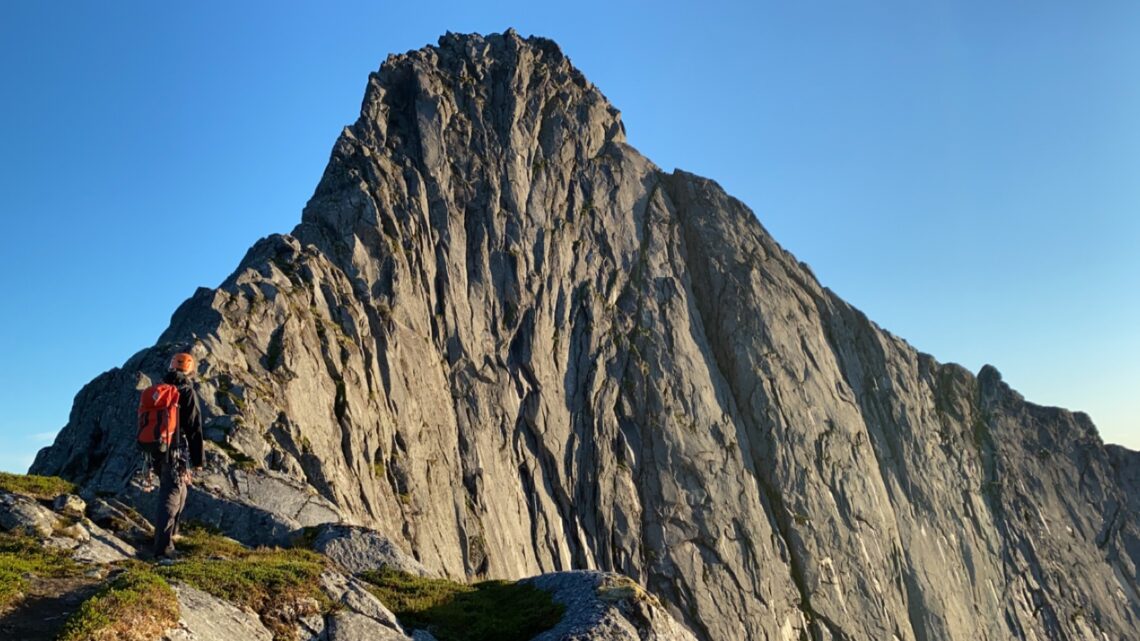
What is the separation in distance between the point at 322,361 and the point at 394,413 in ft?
22.6

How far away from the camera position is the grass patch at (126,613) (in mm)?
12969

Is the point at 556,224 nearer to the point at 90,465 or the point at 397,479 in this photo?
the point at 397,479

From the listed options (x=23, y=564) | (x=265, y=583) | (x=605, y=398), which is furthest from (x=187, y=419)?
(x=605, y=398)

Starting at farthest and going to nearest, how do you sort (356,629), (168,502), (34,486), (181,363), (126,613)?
1. (34,486)
2. (181,363)
3. (168,502)
4. (356,629)
5. (126,613)

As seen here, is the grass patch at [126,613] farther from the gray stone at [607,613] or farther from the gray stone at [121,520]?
the gray stone at [607,613]

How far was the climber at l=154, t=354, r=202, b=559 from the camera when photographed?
2100 centimetres

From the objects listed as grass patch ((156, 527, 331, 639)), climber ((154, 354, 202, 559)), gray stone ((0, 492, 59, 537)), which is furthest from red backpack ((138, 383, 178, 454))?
grass patch ((156, 527, 331, 639))

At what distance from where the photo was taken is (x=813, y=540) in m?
71.4

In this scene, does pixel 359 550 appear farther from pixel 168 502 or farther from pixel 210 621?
pixel 210 621

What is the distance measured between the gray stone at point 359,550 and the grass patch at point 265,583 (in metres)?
2.40

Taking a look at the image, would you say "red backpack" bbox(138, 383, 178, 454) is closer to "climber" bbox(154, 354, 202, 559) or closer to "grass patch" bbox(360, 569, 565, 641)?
"climber" bbox(154, 354, 202, 559)

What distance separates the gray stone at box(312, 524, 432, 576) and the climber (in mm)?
3684

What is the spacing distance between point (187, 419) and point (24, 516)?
4097 mm

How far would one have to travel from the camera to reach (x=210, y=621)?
1498 cm
